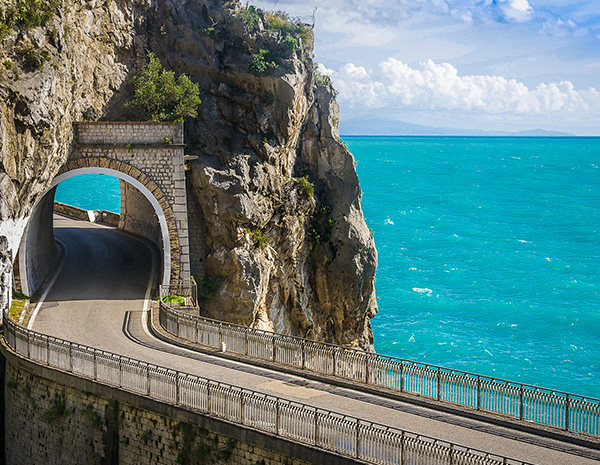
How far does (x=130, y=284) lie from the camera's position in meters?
35.4

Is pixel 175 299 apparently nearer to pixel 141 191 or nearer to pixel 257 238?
pixel 141 191

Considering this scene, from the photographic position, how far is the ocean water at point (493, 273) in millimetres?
54812

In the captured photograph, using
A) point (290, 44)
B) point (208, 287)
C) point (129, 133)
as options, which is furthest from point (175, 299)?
point (290, 44)

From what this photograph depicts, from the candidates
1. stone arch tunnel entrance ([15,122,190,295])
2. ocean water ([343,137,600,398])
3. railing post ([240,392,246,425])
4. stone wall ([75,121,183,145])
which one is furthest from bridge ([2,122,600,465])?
ocean water ([343,137,600,398])

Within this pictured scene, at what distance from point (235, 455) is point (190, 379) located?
2444 millimetres

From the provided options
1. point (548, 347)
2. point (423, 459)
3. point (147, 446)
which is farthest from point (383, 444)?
point (548, 347)

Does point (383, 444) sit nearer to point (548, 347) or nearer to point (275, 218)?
point (275, 218)

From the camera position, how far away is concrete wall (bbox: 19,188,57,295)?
3198cm

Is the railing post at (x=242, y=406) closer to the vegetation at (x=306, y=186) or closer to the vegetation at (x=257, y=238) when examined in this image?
the vegetation at (x=257, y=238)

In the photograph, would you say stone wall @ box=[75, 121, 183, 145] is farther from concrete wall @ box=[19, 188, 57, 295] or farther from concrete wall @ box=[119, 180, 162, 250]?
concrete wall @ box=[119, 180, 162, 250]

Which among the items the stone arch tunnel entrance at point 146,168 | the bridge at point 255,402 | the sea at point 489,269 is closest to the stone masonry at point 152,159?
the stone arch tunnel entrance at point 146,168

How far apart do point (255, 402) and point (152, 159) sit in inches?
718

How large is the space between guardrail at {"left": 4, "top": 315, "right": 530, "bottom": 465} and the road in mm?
812

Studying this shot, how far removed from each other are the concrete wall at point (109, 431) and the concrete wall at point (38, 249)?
6.60 metres
